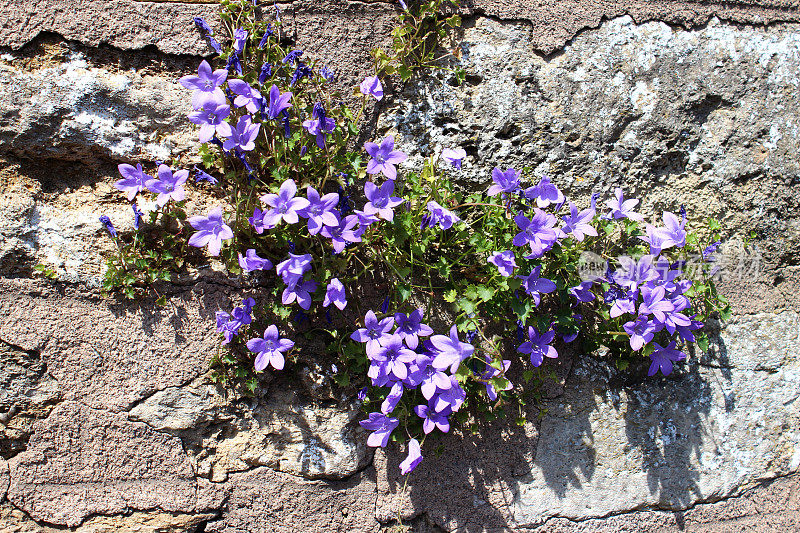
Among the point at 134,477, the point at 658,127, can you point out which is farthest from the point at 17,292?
the point at 658,127

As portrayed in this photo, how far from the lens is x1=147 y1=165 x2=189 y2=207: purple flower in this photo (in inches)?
87.7

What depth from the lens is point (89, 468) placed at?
7.78 feet

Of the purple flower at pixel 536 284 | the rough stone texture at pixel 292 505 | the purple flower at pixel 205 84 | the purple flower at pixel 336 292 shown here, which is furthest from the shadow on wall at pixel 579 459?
the purple flower at pixel 205 84

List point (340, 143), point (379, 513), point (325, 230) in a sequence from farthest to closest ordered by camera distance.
A: 1. point (379, 513)
2. point (340, 143)
3. point (325, 230)

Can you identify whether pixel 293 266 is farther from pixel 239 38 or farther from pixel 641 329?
pixel 641 329

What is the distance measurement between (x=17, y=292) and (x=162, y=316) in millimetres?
622

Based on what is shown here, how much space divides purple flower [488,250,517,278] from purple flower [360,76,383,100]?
919 mm

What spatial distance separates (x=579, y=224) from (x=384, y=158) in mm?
947

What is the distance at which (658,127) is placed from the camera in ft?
8.73

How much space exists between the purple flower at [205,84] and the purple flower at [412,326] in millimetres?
1220

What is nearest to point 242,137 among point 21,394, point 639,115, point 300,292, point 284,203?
point 284,203

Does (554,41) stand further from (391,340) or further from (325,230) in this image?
(391,340)

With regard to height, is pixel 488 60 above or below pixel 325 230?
above

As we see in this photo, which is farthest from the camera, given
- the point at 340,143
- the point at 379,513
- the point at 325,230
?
the point at 379,513
